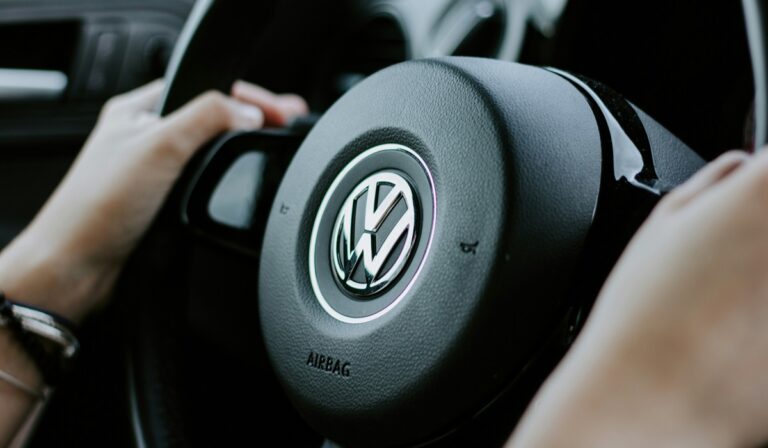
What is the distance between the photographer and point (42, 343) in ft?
Answer: 2.79

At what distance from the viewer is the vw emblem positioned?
604mm

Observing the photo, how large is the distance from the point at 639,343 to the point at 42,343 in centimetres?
62

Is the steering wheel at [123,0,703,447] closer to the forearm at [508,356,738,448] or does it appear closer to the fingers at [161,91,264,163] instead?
the forearm at [508,356,738,448]

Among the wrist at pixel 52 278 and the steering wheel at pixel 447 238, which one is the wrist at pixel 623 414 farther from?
the wrist at pixel 52 278

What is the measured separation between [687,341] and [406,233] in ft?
0.77

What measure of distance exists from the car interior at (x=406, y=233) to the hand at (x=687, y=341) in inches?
4.5

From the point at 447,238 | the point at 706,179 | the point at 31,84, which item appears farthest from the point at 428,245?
the point at 31,84

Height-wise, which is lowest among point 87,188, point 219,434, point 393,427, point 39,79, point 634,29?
point 39,79

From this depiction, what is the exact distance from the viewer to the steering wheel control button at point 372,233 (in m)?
0.60

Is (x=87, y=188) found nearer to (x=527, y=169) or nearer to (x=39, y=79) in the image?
(x=527, y=169)

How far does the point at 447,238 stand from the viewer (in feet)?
1.84

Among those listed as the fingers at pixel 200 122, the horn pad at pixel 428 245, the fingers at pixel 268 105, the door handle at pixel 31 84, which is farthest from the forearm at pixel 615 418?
the door handle at pixel 31 84

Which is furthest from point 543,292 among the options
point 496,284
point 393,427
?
Result: point 393,427

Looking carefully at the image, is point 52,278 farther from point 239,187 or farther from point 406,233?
point 406,233
